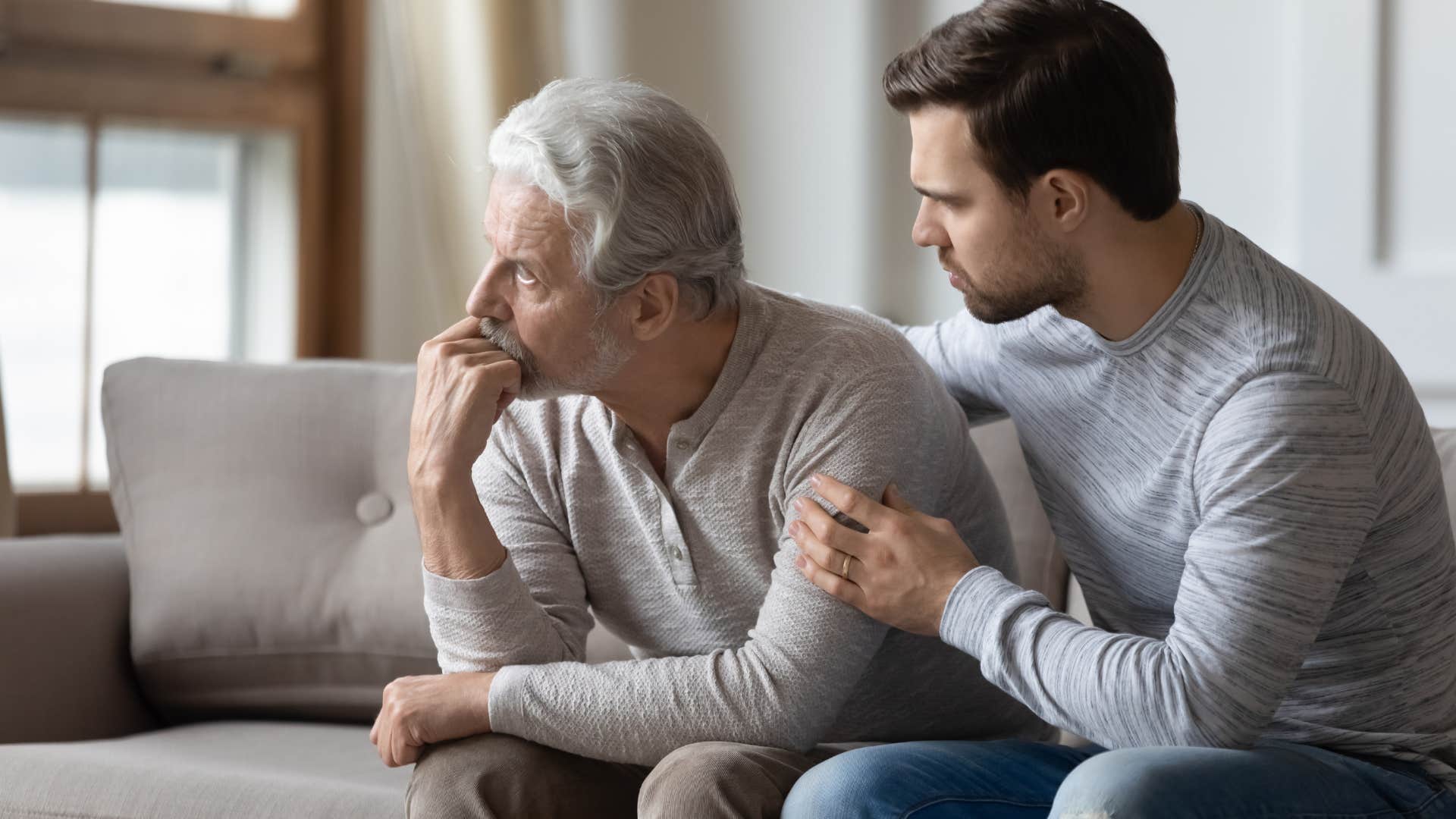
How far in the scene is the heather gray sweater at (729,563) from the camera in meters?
1.37

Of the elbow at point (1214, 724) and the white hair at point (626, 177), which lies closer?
the elbow at point (1214, 724)

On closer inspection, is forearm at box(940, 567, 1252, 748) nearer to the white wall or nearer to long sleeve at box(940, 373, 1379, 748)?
long sleeve at box(940, 373, 1379, 748)

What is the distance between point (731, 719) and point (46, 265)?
1.88 meters

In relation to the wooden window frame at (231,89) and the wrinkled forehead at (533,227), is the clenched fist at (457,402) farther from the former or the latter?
the wooden window frame at (231,89)

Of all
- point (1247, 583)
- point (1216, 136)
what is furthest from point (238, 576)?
point (1216, 136)

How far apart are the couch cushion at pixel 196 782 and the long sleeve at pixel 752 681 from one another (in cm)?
23

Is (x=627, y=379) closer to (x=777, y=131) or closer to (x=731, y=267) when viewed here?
(x=731, y=267)

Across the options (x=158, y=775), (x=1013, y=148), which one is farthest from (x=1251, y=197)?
(x=158, y=775)

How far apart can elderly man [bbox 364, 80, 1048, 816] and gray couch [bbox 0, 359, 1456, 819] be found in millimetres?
328

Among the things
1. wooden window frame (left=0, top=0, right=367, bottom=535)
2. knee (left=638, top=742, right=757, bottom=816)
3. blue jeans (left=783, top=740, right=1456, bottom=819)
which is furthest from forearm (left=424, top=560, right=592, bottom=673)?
wooden window frame (left=0, top=0, right=367, bottom=535)

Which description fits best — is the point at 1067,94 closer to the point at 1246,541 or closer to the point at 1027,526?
the point at 1246,541

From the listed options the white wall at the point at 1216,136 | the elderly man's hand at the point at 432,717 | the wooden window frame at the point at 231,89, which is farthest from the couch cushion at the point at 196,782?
the white wall at the point at 1216,136

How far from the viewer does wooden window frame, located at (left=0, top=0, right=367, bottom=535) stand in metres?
2.68

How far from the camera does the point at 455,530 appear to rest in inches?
57.2
